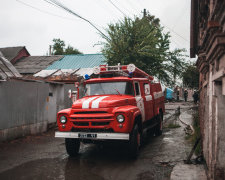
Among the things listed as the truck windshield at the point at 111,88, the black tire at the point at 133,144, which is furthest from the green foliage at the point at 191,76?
the black tire at the point at 133,144

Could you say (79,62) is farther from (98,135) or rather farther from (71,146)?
(98,135)

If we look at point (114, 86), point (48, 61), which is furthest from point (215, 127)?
point (48, 61)

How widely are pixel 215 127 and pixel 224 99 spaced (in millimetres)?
530

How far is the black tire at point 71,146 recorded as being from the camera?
6.61m

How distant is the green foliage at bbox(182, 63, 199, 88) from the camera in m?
22.8

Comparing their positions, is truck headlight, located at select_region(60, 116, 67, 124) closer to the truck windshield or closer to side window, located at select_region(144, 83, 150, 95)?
the truck windshield

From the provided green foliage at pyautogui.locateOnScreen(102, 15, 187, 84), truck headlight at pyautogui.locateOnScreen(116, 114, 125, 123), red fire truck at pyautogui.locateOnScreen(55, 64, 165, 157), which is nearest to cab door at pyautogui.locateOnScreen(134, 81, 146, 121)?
red fire truck at pyautogui.locateOnScreen(55, 64, 165, 157)

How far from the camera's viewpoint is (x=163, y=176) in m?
5.14

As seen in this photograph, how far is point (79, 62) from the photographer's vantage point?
21781 millimetres

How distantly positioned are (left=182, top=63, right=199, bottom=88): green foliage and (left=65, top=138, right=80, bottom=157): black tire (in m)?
17.7

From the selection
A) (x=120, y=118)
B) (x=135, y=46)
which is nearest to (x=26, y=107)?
(x=120, y=118)

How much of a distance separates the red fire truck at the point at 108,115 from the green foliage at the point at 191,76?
16.2 m

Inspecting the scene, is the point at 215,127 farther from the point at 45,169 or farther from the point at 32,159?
the point at 32,159

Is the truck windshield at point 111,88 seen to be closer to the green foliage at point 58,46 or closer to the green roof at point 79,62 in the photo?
the green roof at point 79,62
